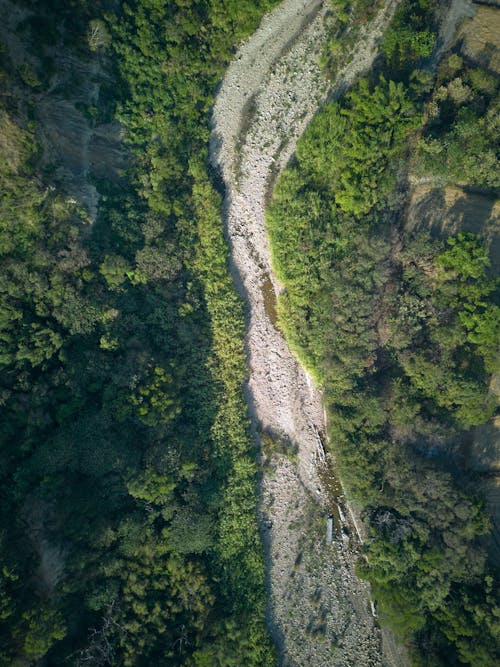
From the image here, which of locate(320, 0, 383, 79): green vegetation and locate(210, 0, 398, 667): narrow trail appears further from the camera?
locate(210, 0, 398, 667): narrow trail

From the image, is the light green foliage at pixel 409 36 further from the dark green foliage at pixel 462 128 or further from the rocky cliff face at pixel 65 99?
the rocky cliff face at pixel 65 99

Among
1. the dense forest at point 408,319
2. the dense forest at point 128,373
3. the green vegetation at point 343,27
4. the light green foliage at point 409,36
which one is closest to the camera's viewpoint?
the dense forest at point 128,373

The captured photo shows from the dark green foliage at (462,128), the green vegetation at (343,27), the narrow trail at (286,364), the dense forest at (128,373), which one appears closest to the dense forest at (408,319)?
the dark green foliage at (462,128)

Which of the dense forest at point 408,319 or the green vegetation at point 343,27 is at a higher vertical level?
the green vegetation at point 343,27

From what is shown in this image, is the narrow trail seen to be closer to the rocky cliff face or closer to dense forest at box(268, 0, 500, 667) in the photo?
dense forest at box(268, 0, 500, 667)

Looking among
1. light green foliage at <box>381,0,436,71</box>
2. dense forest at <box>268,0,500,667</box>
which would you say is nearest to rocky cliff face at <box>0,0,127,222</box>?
dense forest at <box>268,0,500,667</box>

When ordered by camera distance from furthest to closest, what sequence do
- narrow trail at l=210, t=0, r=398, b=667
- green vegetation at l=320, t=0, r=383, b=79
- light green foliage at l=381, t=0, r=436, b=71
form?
1. narrow trail at l=210, t=0, r=398, b=667
2. green vegetation at l=320, t=0, r=383, b=79
3. light green foliage at l=381, t=0, r=436, b=71
